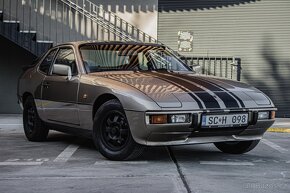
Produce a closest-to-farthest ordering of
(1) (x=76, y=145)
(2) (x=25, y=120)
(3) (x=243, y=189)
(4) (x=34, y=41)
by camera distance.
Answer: (3) (x=243, y=189)
(1) (x=76, y=145)
(2) (x=25, y=120)
(4) (x=34, y=41)

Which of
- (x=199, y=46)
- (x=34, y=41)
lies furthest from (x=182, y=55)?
(x=34, y=41)

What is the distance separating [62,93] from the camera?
23.6ft

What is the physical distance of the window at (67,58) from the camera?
23.5ft

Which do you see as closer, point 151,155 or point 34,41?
point 151,155

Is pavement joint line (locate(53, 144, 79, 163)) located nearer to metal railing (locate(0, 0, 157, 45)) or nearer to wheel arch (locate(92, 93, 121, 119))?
wheel arch (locate(92, 93, 121, 119))

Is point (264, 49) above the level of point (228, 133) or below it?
above

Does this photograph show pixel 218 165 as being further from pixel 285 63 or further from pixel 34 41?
pixel 285 63

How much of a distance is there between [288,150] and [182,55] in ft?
25.0

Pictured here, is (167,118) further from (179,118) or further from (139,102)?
(139,102)

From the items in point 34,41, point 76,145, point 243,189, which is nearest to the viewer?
point 243,189

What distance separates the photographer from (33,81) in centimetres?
809

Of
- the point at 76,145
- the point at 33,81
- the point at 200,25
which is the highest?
the point at 200,25

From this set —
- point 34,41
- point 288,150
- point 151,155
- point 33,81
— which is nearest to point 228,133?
point 151,155

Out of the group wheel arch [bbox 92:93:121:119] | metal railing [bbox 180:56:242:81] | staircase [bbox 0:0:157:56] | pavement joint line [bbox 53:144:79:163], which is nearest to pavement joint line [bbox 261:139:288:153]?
wheel arch [bbox 92:93:121:119]
